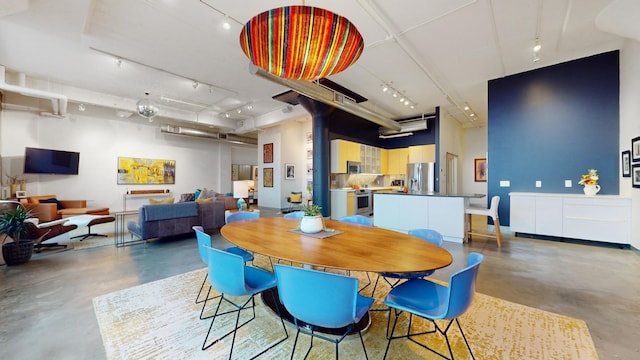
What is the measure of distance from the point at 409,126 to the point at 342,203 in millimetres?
3644

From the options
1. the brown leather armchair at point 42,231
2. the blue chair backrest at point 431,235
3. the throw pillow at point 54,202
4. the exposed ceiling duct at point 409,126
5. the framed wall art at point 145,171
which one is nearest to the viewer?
the blue chair backrest at point 431,235

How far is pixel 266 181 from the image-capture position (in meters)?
9.80

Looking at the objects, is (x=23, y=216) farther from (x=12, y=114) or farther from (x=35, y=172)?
(x=12, y=114)

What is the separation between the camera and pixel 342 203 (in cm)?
695

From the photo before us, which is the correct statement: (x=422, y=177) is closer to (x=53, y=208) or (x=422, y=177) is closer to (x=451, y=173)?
(x=451, y=173)

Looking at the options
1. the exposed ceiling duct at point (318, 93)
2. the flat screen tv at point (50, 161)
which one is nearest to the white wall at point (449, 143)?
the exposed ceiling duct at point (318, 93)

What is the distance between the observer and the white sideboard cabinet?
156 inches

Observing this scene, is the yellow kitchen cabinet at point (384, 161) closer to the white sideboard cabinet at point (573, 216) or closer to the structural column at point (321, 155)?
the structural column at point (321, 155)

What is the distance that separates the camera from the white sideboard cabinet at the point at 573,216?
156 inches

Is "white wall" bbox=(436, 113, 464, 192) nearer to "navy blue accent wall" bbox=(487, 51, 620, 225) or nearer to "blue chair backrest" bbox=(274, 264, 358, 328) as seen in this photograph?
"navy blue accent wall" bbox=(487, 51, 620, 225)

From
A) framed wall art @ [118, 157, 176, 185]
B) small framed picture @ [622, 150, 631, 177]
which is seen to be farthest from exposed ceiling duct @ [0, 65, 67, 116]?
small framed picture @ [622, 150, 631, 177]

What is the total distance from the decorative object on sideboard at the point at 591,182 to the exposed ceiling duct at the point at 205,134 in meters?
10.5

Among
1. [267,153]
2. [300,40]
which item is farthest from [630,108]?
[267,153]

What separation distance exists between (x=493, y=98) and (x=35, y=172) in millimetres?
11429
